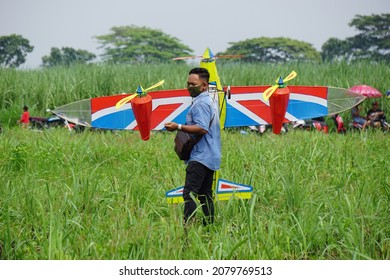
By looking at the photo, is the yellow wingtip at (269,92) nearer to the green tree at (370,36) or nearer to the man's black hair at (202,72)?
the man's black hair at (202,72)

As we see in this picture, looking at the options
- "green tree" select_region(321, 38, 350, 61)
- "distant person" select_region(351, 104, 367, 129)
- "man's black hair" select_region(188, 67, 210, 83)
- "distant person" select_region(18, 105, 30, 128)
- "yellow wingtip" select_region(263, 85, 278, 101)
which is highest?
"green tree" select_region(321, 38, 350, 61)

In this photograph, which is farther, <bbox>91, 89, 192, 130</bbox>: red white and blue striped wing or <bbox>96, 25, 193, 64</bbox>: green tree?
<bbox>96, 25, 193, 64</bbox>: green tree

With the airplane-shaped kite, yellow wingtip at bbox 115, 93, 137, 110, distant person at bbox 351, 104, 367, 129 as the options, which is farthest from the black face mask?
distant person at bbox 351, 104, 367, 129

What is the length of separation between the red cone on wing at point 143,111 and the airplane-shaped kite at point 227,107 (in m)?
0.12

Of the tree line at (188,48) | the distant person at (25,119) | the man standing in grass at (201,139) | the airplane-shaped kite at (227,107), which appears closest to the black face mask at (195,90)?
the man standing in grass at (201,139)

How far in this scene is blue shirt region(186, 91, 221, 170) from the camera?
14.4ft

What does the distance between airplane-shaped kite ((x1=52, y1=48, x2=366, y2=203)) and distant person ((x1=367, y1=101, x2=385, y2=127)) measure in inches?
248

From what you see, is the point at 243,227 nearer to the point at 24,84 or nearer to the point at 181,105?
the point at 181,105

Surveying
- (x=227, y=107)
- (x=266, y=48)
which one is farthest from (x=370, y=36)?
(x=227, y=107)

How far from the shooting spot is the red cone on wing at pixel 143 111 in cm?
460

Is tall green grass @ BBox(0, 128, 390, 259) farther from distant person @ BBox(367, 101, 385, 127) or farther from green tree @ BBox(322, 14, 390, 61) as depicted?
green tree @ BBox(322, 14, 390, 61)

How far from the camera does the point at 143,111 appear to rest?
15.1 ft
